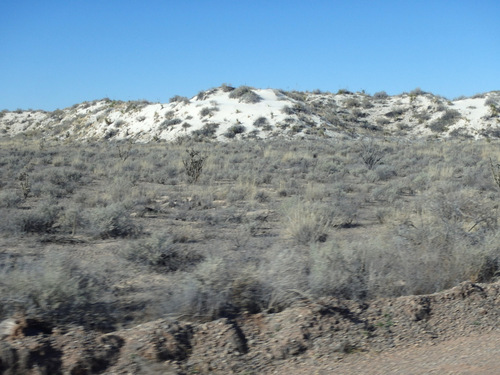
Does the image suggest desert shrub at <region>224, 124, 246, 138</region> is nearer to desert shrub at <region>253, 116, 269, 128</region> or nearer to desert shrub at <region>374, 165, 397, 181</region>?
desert shrub at <region>253, 116, 269, 128</region>

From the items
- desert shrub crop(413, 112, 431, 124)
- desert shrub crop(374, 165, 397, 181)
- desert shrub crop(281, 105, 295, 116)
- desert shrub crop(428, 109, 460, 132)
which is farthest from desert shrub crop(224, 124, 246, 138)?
desert shrub crop(374, 165, 397, 181)

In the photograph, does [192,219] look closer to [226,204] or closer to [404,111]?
[226,204]

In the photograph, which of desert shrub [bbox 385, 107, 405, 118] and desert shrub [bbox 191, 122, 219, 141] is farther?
desert shrub [bbox 385, 107, 405, 118]

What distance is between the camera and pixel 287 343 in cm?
517

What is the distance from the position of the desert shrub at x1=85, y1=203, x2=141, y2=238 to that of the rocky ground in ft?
19.0

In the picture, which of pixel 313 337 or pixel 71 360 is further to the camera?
pixel 313 337

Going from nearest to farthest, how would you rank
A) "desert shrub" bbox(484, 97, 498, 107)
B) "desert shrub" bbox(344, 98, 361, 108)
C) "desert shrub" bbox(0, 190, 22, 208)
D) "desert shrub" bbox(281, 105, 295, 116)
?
"desert shrub" bbox(0, 190, 22, 208), "desert shrub" bbox(281, 105, 295, 116), "desert shrub" bbox(484, 97, 498, 107), "desert shrub" bbox(344, 98, 361, 108)

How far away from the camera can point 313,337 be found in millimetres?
5316

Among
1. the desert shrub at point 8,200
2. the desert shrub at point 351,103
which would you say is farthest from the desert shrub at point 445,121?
the desert shrub at point 8,200

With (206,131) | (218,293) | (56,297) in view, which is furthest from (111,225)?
(206,131)

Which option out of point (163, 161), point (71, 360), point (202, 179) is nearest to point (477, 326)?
point (71, 360)

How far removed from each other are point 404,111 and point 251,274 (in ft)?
194

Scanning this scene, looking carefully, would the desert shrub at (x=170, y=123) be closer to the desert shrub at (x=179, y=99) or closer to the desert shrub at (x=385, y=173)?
the desert shrub at (x=179, y=99)

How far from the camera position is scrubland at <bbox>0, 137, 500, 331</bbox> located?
5824 millimetres
